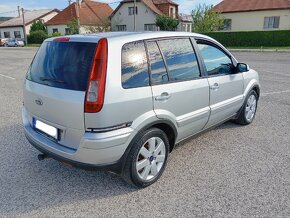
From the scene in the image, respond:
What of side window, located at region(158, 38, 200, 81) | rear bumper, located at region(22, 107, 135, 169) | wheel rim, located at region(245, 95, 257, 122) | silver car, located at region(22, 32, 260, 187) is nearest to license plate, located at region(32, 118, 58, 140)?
silver car, located at region(22, 32, 260, 187)

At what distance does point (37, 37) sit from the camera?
1730 inches

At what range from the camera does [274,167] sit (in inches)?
135

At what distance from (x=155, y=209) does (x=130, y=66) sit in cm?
143

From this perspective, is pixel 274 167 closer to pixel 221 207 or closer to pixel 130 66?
pixel 221 207

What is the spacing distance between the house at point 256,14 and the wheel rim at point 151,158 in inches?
1249

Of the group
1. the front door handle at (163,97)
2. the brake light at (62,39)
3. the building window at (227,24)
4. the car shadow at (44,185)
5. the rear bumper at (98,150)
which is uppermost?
the building window at (227,24)

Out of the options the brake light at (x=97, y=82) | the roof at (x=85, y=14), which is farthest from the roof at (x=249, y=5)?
the brake light at (x=97, y=82)

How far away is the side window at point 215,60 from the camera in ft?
12.0

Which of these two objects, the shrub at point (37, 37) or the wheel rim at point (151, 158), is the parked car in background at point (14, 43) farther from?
the wheel rim at point (151, 158)

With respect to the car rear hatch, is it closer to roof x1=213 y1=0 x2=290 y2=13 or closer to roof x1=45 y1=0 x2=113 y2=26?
roof x1=213 y1=0 x2=290 y2=13

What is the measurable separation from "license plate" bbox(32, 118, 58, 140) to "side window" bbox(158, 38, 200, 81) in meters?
1.38

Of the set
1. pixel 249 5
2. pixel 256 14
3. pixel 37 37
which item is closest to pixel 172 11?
pixel 249 5

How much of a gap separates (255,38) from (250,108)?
23676 mm

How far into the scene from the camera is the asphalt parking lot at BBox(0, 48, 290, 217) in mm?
2684
